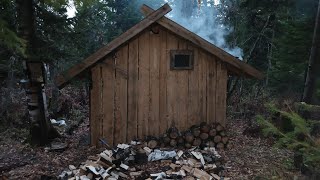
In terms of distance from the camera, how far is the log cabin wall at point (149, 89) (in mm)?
9922

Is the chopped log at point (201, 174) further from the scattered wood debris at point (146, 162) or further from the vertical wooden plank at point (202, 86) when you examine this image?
the vertical wooden plank at point (202, 86)

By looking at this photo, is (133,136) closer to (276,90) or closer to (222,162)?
(222,162)

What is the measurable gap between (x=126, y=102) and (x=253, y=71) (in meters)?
3.98

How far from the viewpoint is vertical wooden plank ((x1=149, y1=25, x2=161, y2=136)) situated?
9.96 metres

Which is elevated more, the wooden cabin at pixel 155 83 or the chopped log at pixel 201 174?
the wooden cabin at pixel 155 83

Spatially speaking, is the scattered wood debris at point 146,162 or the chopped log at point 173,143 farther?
the chopped log at point 173,143

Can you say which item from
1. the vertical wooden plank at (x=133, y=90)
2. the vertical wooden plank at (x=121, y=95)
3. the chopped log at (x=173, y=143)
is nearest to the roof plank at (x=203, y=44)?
the vertical wooden plank at (x=133, y=90)

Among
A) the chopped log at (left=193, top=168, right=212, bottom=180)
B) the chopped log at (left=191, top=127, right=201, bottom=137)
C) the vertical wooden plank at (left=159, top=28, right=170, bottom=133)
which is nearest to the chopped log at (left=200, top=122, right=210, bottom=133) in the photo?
the chopped log at (left=191, top=127, right=201, bottom=137)

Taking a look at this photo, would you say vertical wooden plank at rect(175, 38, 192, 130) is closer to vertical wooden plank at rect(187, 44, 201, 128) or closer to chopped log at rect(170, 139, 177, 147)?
vertical wooden plank at rect(187, 44, 201, 128)

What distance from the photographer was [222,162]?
9016 mm

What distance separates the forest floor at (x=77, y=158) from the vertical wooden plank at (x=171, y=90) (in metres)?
1.80

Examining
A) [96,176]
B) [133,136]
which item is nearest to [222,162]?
[133,136]

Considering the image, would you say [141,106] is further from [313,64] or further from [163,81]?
[313,64]

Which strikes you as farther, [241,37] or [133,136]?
[241,37]
